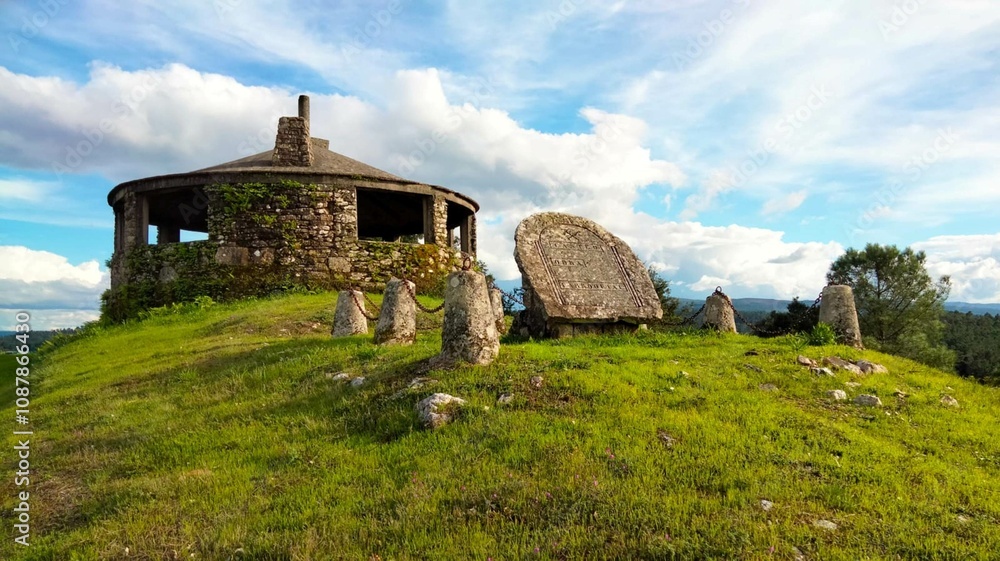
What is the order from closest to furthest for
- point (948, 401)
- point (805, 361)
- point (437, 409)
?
point (437, 409) < point (948, 401) < point (805, 361)

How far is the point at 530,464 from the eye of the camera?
521 cm

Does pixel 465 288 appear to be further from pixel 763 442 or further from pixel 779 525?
pixel 779 525

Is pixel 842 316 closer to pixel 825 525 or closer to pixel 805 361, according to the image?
pixel 805 361

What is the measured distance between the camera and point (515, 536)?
4.17 metres

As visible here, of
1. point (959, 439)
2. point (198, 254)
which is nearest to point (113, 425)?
point (959, 439)

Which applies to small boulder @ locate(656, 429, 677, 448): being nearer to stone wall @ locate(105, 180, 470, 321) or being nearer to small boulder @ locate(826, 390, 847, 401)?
small boulder @ locate(826, 390, 847, 401)

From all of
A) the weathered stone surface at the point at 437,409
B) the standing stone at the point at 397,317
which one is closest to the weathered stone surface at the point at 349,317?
the standing stone at the point at 397,317

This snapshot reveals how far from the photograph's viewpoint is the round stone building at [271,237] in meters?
19.4

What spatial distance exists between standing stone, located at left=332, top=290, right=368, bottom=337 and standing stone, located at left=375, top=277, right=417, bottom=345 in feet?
4.95

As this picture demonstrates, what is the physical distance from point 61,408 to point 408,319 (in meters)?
5.34

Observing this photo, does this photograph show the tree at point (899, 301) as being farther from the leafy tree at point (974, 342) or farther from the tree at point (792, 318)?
the leafy tree at point (974, 342)

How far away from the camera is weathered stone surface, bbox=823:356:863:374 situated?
8.80 meters

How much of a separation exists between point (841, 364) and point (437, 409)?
610 cm

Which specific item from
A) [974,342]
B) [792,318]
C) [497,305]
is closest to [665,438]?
[497,305]
